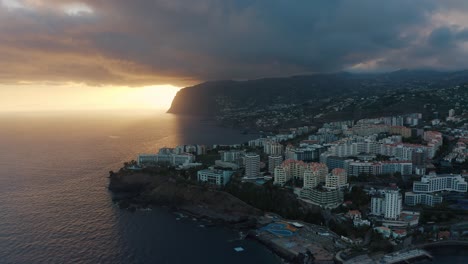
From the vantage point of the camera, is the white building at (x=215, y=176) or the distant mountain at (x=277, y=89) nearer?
the white building at (x=215, y=176)

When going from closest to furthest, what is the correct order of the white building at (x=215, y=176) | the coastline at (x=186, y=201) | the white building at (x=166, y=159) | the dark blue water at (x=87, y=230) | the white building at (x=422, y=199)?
1. the dark blue water at (x=87, y=230)
2. the coastline at (x=186, y=201)
3. the white building at (x=422, y=199)
4. the white building at (x=215, y=176)
5. the white building at (x=166, y=159)

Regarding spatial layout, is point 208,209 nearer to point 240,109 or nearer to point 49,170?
point 49,170

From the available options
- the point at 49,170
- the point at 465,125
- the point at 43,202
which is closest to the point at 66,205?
the point at 43,202

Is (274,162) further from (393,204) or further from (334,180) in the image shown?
(393,204)

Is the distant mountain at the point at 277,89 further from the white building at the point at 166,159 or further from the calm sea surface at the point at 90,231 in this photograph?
the calm sea surface at the point at 90,231

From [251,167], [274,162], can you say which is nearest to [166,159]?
[251,167]

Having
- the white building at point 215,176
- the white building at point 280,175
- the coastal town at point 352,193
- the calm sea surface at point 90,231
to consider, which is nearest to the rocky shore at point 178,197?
the coastal town at point 352,193

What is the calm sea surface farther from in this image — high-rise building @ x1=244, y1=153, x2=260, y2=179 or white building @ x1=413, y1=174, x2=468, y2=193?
high-rise building @ x1=244, y1=153, x2=260, y2=179
